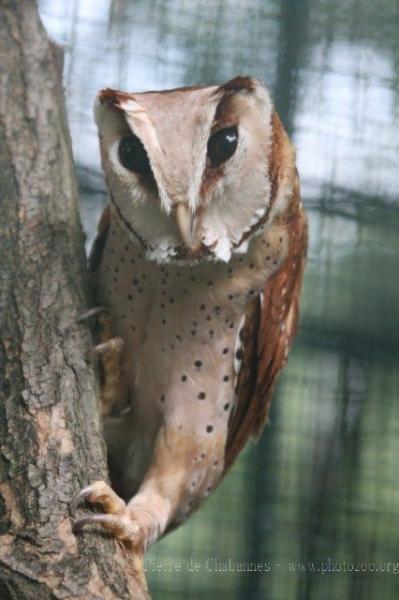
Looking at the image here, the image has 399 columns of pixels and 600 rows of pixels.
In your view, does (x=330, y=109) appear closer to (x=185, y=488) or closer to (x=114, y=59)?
(x=114, y=59)

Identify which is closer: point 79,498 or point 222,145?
point 79,498

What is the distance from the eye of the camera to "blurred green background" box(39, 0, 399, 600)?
213 centimetres

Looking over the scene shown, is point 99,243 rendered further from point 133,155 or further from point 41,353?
point 41,353

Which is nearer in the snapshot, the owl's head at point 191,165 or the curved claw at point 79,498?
the curved claw at point 79,498

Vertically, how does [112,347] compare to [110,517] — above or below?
above

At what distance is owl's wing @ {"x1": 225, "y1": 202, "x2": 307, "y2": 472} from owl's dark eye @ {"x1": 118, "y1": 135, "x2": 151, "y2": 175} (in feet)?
1.11

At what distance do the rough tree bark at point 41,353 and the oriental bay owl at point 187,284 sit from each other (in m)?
0.07

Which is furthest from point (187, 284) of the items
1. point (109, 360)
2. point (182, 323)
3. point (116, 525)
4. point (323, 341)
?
point (323, 341)

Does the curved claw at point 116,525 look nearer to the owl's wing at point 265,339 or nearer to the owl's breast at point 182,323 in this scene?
the owl's breast at point 182,323

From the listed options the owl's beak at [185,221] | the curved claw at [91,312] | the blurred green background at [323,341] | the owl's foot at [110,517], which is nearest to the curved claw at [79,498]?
the owl's foot at [110,517]

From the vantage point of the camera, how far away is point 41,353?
1120 millimetres

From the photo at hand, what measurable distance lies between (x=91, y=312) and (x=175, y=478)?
0.37m

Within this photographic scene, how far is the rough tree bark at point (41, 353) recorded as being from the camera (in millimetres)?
970

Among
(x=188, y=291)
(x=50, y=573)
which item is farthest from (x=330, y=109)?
(x=50, y=573)
